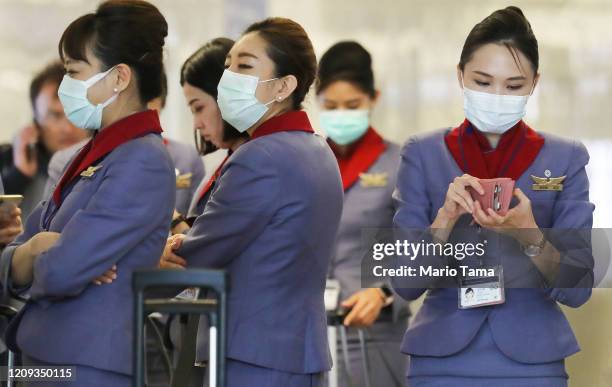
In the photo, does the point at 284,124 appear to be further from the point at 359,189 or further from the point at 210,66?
the point at 359,189

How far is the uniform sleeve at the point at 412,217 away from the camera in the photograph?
2.70 m

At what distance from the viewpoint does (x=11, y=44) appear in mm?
5949

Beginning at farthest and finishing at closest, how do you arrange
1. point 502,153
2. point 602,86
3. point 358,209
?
point 602,86, point 358,209, point 502,153

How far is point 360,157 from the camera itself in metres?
4.31

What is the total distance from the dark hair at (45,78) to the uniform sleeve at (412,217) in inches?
123

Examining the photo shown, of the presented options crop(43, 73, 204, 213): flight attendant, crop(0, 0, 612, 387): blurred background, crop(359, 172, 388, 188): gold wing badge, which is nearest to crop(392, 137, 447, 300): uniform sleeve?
crop(359, 172, 388, 188): gold wing badge

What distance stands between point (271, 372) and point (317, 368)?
0.43 feet

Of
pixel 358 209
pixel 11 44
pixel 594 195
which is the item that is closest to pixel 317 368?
pixel 358 209

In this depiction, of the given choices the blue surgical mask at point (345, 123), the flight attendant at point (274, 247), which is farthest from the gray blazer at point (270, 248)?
the blue surgical mask at point (345, 123)

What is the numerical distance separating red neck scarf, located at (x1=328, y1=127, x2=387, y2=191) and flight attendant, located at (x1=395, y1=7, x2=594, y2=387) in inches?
56.2

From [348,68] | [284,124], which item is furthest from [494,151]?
[348,68]

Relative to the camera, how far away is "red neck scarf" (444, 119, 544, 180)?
2.73 metres

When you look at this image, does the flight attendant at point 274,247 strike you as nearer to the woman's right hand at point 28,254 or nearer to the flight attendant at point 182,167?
the woman's right hand at point 28,254

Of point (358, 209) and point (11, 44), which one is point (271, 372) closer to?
point (358, 209)
